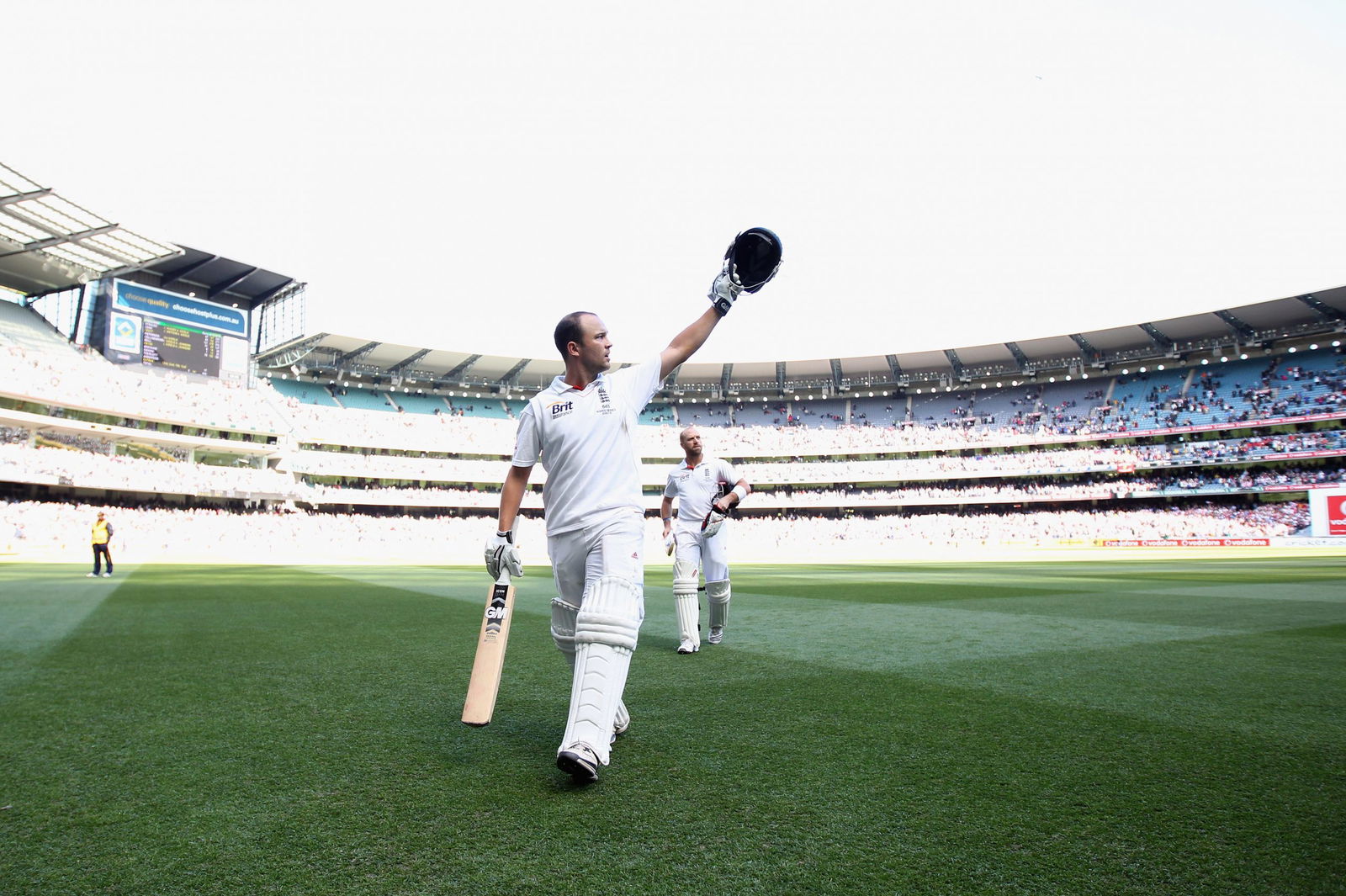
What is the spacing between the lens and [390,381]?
65.5m

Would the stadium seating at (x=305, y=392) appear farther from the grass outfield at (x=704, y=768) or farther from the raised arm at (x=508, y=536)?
the raised arm at (x=508, y=536)

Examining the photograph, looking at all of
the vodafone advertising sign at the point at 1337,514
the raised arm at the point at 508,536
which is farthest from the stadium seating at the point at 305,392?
the raised arm at the point at 508,536

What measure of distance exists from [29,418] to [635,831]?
5322 centimetres

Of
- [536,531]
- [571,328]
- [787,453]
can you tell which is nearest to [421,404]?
[536,531]

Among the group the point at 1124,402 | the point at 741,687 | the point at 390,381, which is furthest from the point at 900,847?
the point at 390,381

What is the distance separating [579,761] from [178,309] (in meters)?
58.9

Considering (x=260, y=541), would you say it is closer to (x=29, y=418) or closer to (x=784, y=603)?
(x=29, y=418)

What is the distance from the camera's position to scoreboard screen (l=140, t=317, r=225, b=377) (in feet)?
164

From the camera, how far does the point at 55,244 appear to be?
42656 millimetres

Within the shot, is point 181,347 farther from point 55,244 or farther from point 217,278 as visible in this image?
point 55,244

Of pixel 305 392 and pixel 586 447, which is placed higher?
pixel 305 392

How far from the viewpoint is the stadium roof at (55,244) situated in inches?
1497

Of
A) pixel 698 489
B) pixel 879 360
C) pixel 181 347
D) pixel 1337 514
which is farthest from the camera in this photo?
pixel 879 360

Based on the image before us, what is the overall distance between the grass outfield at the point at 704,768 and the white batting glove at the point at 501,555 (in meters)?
0.94
